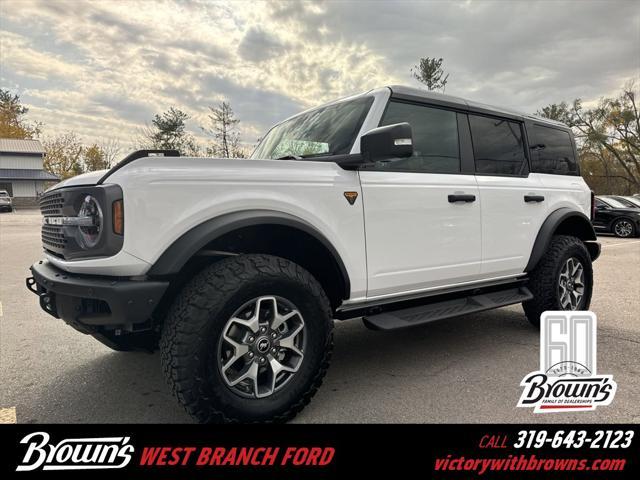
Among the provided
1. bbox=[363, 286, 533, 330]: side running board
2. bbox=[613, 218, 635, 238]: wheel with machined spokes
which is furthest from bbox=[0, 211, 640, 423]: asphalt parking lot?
bbox=[613, 218, 635, 238]: wheel with machined spokes

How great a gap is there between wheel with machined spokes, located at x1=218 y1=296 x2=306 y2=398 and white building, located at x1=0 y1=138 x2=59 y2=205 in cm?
5129

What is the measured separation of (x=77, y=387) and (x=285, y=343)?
167 centimetres

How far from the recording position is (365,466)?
2.10m

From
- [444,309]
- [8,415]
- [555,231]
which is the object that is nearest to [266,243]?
[444,309]

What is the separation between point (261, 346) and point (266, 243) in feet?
2.20

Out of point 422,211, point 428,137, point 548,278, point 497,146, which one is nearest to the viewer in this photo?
point 422,211

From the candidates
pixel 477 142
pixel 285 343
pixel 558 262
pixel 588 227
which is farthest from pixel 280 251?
pixel 588 227

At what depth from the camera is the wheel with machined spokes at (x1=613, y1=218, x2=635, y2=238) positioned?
46.8 feet

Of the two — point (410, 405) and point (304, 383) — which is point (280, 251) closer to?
point (304, 383)

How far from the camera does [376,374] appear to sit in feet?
10.3

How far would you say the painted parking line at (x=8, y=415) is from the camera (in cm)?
248

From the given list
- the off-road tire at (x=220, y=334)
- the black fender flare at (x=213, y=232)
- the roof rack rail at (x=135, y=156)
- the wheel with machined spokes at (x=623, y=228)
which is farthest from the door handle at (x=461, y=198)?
the wheel with machined spokes at (x=623, y=228)

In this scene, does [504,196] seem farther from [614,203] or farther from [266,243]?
[614,203]

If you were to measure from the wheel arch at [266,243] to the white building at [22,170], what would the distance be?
5100 cm
